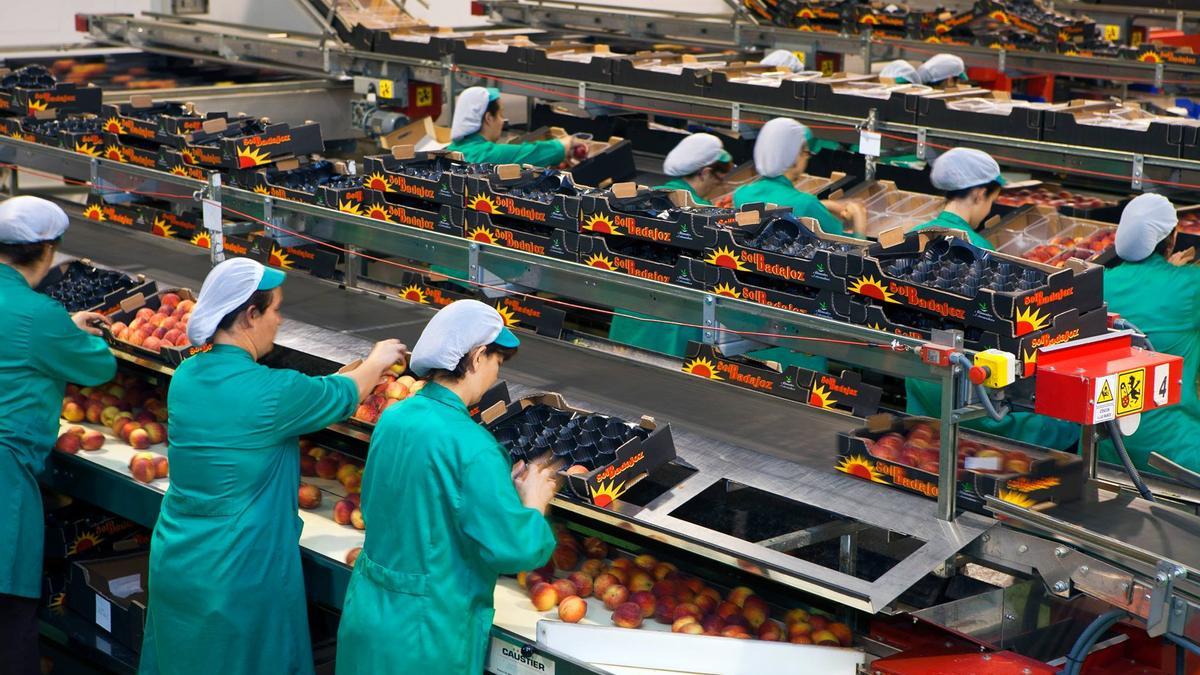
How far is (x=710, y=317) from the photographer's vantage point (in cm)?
359

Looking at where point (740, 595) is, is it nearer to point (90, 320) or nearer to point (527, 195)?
point (527, 195)

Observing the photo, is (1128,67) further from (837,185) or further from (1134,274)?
(1134,274)

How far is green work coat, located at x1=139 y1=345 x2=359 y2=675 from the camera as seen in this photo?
3412mm

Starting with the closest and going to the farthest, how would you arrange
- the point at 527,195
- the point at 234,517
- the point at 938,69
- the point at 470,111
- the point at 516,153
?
1. the point at 234,517
2. the point at 527,195
3. the point at 516,153
4. the point at 470,111
5. the point at 938,69

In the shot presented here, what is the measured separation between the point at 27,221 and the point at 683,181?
2425 millimetres

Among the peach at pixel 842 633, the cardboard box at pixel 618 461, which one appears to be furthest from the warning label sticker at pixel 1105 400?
the cardboard box at pixel 618 461

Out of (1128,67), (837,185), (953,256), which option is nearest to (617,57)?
(837,185)

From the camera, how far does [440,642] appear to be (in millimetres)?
3078

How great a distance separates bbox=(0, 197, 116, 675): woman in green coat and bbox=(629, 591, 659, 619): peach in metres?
1.79

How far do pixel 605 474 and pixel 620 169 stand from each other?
150 inches

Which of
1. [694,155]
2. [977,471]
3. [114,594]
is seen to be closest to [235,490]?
[114,594]

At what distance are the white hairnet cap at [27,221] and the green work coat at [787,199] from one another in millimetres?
2352

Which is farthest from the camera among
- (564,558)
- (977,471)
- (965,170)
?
(965,170)

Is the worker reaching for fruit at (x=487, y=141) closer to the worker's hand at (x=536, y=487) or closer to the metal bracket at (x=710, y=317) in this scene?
the metal bracket at (x=710, y=317)
